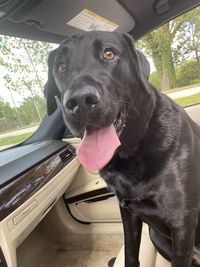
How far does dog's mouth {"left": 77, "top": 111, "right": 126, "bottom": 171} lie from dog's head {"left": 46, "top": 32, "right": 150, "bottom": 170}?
0.01 metres

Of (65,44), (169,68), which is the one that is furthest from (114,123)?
(169,68)

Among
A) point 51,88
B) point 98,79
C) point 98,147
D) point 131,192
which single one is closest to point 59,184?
point 51,88

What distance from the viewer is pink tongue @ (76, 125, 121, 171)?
1.13 meters

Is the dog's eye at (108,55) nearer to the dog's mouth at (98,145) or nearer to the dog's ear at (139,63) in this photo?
the dog's ear at (139,63)

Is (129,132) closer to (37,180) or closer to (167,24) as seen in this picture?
(37,180)

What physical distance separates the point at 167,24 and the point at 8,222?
4.70 feet

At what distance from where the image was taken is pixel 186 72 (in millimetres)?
2279

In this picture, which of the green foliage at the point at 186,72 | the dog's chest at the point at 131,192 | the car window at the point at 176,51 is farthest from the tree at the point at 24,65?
the green foliage at the point at 186,72

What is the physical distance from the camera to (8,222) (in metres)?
1.46

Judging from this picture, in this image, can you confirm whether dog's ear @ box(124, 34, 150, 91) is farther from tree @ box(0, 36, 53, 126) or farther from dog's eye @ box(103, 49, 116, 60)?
tree @ box(0, 36, 53, 126)

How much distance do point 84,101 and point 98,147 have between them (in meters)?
0.19

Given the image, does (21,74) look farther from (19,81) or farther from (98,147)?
(98,147)

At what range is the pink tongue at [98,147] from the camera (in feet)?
3.72

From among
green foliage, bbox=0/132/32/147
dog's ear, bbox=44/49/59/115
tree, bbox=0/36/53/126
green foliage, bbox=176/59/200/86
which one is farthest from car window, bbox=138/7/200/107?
green foliage, bbox=0/132/32/147
